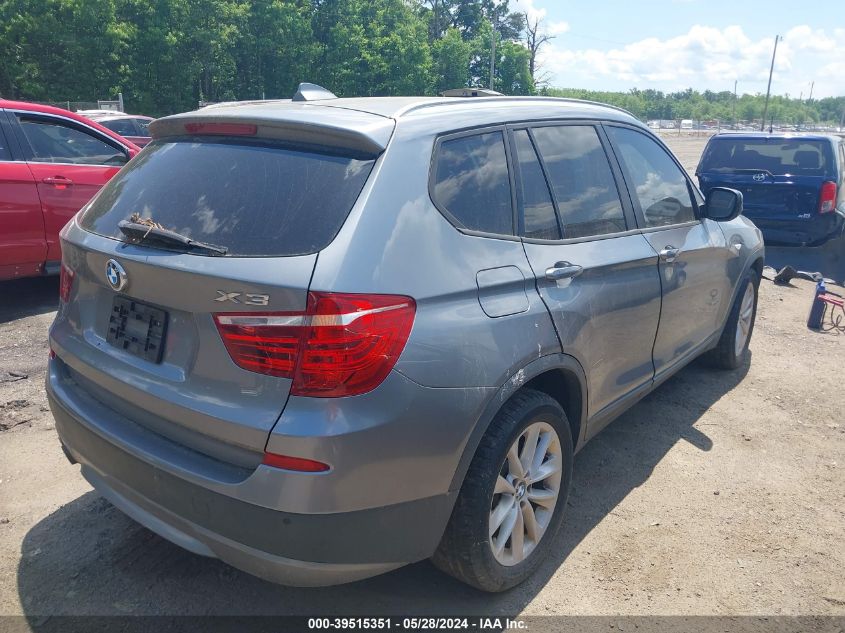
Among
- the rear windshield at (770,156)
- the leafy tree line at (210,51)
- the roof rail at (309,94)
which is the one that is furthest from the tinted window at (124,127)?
the leafy tree line at (210,51)

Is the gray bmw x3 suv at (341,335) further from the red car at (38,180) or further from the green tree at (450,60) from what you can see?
the green tree at (450,60)

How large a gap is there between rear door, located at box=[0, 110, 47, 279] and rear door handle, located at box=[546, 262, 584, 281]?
497 centimetres

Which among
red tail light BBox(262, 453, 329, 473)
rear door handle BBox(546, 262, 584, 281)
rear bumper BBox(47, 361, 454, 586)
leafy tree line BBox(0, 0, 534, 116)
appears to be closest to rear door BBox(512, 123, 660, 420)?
rear door handle BBox(546, 262, 584, 281)

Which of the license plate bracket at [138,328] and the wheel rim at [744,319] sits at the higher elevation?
the license plate bracket at [138,328]

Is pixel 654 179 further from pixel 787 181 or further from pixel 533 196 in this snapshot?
pixel 787 181

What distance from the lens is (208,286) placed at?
2070 millimetres

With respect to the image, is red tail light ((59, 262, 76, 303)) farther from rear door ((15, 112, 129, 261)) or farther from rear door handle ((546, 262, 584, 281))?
rear door ((15, 112, 129, 261))

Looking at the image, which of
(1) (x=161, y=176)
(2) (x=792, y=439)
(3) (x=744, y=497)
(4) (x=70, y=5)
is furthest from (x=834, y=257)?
(4) (x=70, y=5)

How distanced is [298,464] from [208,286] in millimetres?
604

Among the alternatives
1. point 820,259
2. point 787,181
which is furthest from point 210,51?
point 820,259

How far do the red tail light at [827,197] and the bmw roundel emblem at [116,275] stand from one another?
830 cm

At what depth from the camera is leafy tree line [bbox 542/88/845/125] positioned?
119 meters

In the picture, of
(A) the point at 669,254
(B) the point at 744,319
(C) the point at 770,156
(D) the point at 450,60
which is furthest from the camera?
(D) the point at 450,60

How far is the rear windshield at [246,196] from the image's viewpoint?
211 centimetres
